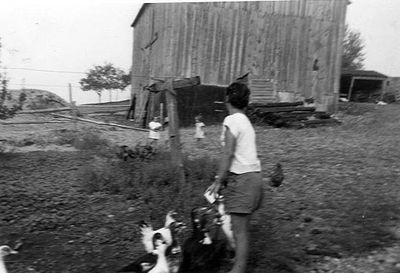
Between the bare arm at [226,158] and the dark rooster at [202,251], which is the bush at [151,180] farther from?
the bare arm at [226,158]

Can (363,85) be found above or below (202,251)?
above

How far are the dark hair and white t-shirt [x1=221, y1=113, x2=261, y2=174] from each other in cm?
11

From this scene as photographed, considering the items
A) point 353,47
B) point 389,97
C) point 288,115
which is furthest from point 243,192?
point 353,47

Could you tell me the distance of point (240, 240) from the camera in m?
3.16

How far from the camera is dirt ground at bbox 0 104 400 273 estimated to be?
375 cm

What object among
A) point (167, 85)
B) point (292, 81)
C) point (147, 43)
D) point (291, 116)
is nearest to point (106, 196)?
point (167, 85)

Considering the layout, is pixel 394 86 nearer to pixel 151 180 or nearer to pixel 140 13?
pixel 140 13

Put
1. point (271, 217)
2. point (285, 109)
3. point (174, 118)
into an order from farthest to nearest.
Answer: point (285, 109), point (271, 217), point (174, 118)

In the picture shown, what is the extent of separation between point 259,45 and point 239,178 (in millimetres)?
11957

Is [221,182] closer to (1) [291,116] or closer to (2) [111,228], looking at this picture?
(2) [111,228]

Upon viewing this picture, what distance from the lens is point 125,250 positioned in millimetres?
4082

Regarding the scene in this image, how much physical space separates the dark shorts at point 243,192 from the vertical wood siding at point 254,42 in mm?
10852

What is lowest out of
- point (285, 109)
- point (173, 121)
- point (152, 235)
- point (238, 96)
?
point (152, 235)

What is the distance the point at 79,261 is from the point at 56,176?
10.2ft
